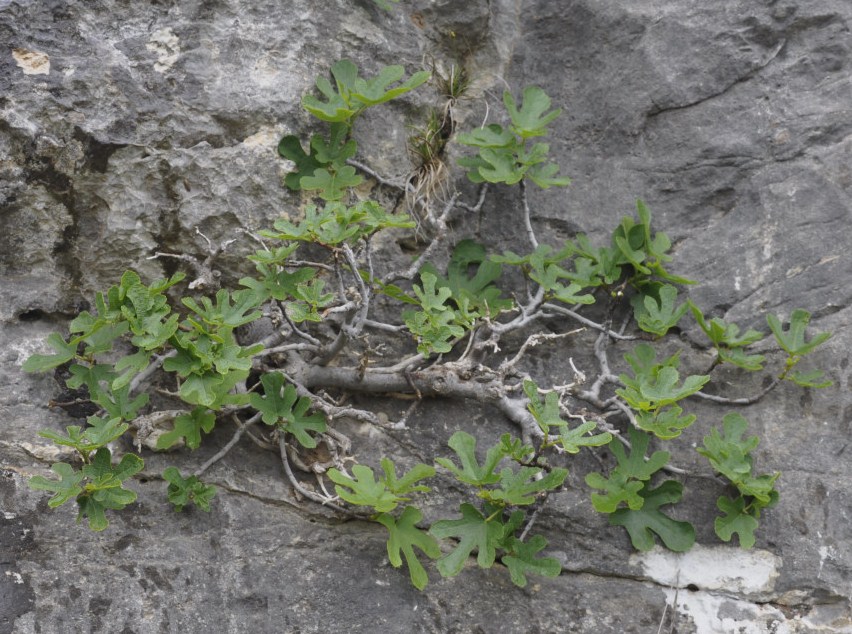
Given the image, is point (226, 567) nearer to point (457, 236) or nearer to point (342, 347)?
point (342, 347)

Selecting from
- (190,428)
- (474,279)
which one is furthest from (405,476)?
(474,279)

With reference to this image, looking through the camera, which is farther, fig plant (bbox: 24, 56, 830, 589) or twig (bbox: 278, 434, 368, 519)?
twig (bbox: 278, 434, 368, 519)

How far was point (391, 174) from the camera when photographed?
337 centimetres

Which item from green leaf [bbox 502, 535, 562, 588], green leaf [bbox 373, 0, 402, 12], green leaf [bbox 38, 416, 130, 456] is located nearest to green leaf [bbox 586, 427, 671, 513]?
green leaf [bbox 502, 535, 562, 588]

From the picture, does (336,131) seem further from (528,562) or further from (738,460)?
(738,460)

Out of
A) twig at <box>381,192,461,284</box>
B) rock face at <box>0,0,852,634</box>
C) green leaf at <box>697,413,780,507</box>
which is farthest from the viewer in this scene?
twig at <box>381,192,461,284</box>

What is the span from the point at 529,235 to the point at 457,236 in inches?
10.6

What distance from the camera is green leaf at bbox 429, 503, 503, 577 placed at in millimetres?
2699

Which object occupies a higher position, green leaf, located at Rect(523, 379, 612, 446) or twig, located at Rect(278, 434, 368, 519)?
green leaf, located at Rect(523, 379, 612, 446)

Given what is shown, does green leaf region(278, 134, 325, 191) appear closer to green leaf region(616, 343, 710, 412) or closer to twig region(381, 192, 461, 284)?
twig region(381, 192, 461, 284)

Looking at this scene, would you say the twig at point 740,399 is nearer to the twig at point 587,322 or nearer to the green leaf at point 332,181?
the twig at point 587,322

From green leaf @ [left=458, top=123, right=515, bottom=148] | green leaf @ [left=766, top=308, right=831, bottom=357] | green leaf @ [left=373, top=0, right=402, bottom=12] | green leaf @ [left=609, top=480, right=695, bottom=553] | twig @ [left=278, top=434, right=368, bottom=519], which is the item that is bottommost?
twig @ [left=278, top=434, right=368, bottom=519]

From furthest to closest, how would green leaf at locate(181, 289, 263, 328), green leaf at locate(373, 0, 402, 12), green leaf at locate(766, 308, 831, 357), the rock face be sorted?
green leaf at locate(373, 0, 402, 12), green leaf at locate(766, 308, 831, 357), the rock face, green leaf at locate(181, 289, 263, 328)

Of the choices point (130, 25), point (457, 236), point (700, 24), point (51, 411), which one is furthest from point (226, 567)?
point (700, 24)
